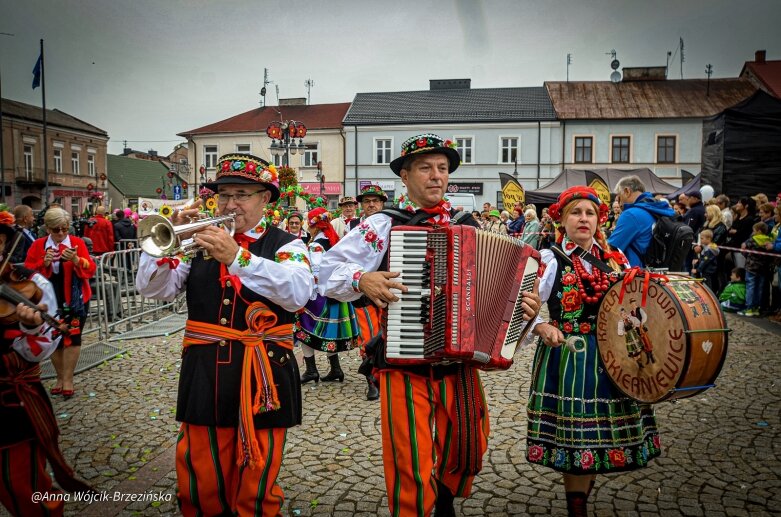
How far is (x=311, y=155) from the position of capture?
40.4 meters

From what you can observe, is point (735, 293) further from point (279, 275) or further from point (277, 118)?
point (277, 118)

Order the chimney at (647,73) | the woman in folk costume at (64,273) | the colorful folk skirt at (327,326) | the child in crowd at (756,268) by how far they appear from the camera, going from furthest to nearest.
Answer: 1. the chimney at (647,73)
2. the child in crowd at (756,268)
3. the colorful folk skirt at (327,326)
4. the woman in folk costume at (64,273)

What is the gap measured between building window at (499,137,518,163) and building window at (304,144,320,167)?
13484 millimetres

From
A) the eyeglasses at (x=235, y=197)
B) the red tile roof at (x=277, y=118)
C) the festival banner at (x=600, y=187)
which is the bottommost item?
the eyeglasses at (x=235, y=197)

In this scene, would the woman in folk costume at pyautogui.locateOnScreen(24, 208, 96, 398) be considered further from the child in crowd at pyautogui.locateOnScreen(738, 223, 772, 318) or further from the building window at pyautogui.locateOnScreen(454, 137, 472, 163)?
the building window at pyautogui.locateOnScreen(454, 137, 472, 163)

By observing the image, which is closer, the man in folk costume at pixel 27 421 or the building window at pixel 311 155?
the man in folk costume at pixel 27 421

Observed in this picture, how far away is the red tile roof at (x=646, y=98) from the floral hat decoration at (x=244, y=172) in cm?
3499

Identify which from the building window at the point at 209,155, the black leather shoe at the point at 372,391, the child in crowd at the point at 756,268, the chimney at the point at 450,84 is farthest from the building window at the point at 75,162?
the child in crowd at the point at 756,268

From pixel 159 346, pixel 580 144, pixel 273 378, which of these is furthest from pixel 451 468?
pixel 580 144

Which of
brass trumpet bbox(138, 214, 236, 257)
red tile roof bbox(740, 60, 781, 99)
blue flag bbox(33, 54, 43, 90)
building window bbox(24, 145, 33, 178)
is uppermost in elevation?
red tile roof bbox(740, 60, 781, 99)

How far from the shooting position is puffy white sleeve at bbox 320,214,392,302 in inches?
123

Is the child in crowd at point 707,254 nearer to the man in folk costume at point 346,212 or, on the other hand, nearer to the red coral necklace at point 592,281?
the man in folk costume at point 346,212

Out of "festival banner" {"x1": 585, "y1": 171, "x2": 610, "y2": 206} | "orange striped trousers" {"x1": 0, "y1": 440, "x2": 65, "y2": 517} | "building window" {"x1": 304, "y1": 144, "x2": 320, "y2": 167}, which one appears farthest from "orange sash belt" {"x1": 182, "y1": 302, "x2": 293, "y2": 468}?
"building window" {"x1": 304, "y1": 144, "x2": 320, "y2": 167}

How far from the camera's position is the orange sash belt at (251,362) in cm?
278
